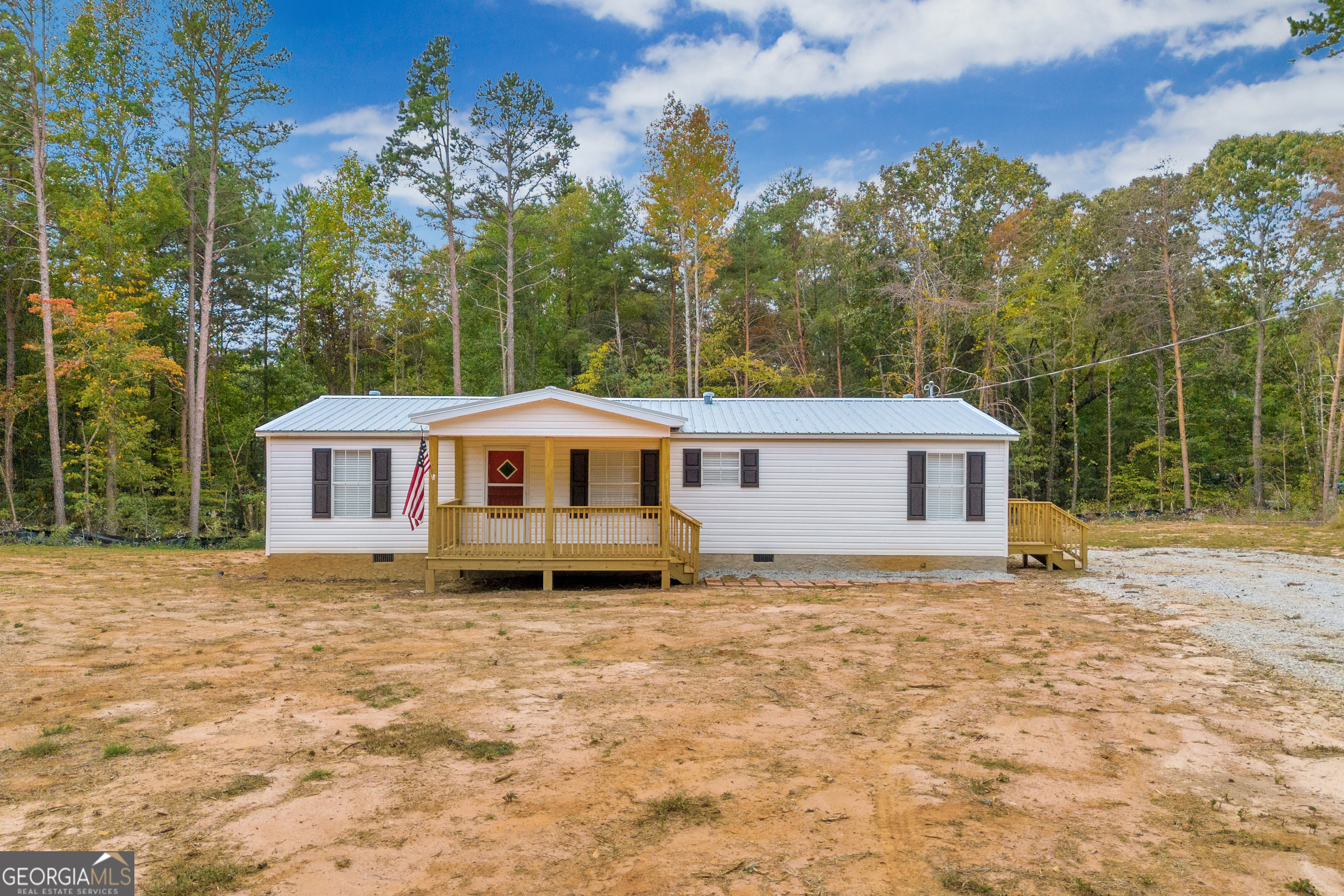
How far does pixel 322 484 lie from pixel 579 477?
16.1 ft

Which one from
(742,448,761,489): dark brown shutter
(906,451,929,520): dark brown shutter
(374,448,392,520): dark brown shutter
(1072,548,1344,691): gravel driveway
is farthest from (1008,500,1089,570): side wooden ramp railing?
(374,448,392,520): dark brown shutter

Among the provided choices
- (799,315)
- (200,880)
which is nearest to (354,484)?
(200,880)

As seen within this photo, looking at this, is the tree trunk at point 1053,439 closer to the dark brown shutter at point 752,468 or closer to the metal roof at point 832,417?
the metal roof at point 832,417

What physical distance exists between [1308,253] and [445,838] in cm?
3557

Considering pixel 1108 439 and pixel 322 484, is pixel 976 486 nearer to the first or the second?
pixel 322 484

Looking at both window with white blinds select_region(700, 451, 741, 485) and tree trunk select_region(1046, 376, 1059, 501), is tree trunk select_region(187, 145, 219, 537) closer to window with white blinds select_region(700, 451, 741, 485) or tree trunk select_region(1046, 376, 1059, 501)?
window with white blinds select_region(700, 451, 741, 485)

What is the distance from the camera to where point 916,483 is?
47.3 feet

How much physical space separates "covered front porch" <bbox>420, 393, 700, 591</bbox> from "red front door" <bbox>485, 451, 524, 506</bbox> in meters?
0.02

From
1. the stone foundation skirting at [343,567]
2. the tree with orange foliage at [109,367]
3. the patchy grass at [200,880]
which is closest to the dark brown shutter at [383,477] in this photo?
the stone foundation skirting at [343,567]

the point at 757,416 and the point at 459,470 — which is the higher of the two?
the point at 757,416

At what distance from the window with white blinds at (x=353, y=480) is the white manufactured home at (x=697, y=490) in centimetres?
3

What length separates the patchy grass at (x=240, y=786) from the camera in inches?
179

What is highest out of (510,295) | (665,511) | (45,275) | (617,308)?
(617,308)

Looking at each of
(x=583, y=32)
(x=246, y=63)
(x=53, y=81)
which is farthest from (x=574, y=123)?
(x=53, y=81)
